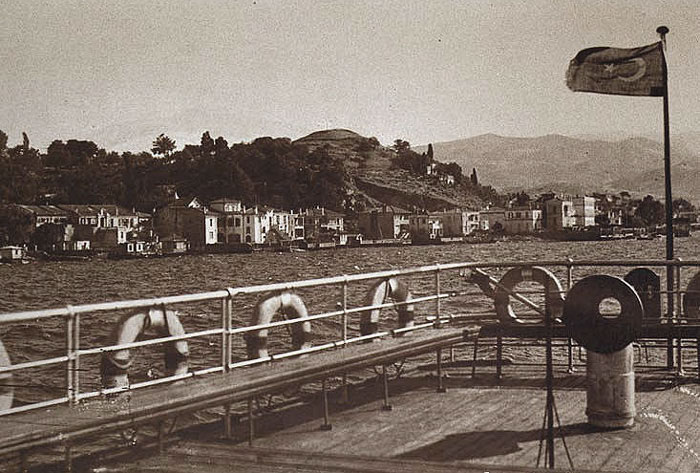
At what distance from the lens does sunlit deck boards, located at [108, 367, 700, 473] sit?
20.0ft

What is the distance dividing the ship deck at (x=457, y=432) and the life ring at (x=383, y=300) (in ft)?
2.27

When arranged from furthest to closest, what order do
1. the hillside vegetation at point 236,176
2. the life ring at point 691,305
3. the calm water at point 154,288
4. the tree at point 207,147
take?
the tree at point 207,147 < the calm water at point 154,288 < the hillside vegetation at point 236,176 < the life ring at point 691,305

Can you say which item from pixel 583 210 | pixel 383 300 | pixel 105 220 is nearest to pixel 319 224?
pixel 583 210

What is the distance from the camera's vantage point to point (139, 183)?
4266 cm

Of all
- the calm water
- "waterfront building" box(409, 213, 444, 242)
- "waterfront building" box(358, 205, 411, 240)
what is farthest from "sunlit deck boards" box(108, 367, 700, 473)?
"waterfront building" box(358, 205, 411, 240)

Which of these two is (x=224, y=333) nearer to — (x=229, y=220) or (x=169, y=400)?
(x=169, y=400)

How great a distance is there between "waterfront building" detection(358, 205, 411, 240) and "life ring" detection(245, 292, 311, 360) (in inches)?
4614

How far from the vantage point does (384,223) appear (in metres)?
130

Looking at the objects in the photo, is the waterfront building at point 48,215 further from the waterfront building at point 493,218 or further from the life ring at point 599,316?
the waterfront building at point 493,218

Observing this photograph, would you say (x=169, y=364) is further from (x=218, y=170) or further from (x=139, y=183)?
(x=218, y=170)

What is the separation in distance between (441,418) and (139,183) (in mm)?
37233

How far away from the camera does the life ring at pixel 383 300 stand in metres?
9.67

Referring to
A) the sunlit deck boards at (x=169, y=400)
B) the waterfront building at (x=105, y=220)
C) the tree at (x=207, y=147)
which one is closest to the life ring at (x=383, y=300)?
the sunlit deck boards at (x=169, y=400)

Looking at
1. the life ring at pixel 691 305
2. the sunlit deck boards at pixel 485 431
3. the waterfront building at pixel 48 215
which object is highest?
the waterfront building at pixel 48 215
